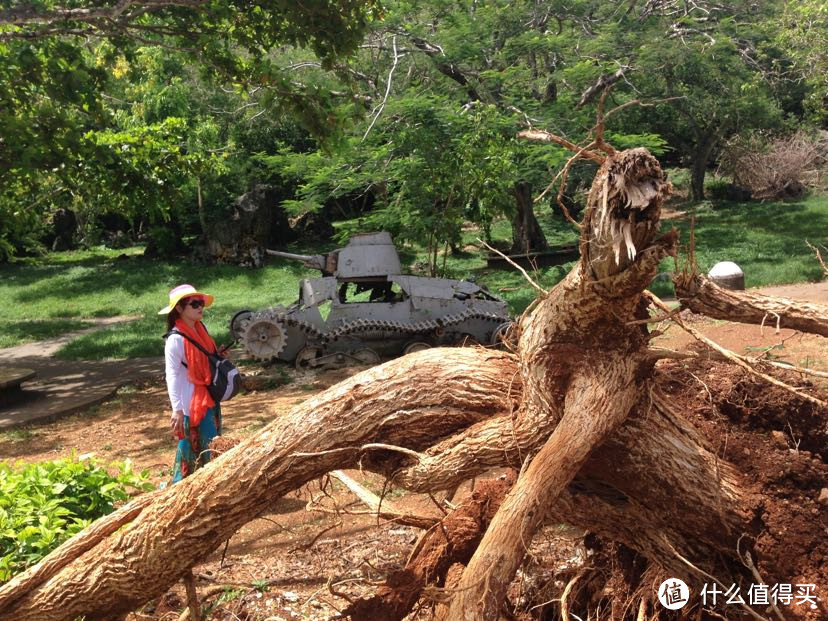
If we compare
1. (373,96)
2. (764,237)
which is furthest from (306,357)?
(764,237)

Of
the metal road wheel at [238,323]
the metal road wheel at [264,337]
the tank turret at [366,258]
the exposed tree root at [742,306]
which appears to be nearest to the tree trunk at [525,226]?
the tank turret at [366,258]

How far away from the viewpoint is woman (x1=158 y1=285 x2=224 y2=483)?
491 cm

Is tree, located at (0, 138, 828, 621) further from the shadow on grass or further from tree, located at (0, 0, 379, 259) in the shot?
the shadow on grass

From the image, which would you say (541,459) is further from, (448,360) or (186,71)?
(186,71)

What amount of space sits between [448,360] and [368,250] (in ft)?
26.7

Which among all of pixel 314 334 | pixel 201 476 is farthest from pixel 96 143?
pixel 201 476

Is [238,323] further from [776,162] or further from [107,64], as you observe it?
[776,162]

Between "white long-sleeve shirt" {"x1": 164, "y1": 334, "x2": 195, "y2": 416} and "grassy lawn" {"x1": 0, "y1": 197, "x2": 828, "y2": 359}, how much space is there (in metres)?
8.37

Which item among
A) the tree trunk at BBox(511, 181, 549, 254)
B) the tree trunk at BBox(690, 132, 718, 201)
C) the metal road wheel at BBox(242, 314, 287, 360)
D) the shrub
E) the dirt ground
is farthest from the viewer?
the tree trunk at BBox(690, 132, 718, 201)

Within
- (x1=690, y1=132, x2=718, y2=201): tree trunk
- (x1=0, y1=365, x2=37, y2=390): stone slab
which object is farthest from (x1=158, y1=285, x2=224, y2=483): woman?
(x1=690, y1=132, x2=718, y2=201): tree trunk

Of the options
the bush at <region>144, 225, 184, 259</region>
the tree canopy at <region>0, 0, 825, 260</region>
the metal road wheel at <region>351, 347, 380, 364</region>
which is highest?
the tree canopy at <region>0, 0, 825, 260</region>

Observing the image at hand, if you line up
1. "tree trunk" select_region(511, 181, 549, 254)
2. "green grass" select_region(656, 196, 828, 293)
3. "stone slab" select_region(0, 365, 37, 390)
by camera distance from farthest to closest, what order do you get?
"tree trunk" select_region(511, 181, 549, 254), "green grass" select_region(656, 196, 828, 293), "stone slab" select_region(0, 365, 37, 390)

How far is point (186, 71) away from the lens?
81.8 feet

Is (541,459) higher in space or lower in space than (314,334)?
higher
